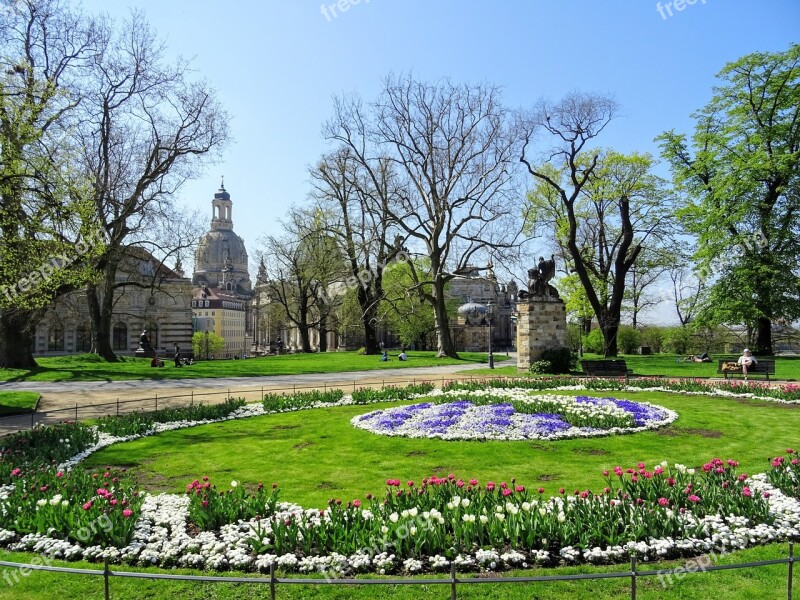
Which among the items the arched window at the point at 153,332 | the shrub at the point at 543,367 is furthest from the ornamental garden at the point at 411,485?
the arched window at the point at 153,332

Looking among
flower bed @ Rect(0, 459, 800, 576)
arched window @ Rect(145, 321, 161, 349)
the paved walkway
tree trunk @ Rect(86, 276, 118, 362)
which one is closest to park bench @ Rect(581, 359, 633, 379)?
the paved walkway

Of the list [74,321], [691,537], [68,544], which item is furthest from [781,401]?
[74,321]

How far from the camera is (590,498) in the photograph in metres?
7.50

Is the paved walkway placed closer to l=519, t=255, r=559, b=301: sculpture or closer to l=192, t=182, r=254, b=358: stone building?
l=519, t=255, r=559, b=301: sculpture

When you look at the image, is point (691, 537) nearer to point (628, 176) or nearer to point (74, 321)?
point (628, 176)

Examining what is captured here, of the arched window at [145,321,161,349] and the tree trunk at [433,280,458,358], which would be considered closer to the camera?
the tree trunk at [433,280,458,358]

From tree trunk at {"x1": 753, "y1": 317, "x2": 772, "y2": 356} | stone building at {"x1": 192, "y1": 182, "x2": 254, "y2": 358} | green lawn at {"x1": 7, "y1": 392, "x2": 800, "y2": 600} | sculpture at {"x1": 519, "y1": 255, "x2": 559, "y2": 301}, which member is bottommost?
green lawn at {"x1": 7, "y1": 392, "x2": 800, "y2": 600}

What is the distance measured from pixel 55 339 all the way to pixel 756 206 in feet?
200

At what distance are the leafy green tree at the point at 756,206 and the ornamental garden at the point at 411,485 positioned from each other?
19.7m

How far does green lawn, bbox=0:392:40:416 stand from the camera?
1731 centimetres

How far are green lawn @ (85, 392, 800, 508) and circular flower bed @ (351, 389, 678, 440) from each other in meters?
0.43

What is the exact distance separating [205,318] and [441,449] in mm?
109977

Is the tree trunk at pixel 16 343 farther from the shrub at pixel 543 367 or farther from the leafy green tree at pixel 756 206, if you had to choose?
the leafy green tree at pixel 756 206

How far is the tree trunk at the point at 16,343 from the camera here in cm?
2770
